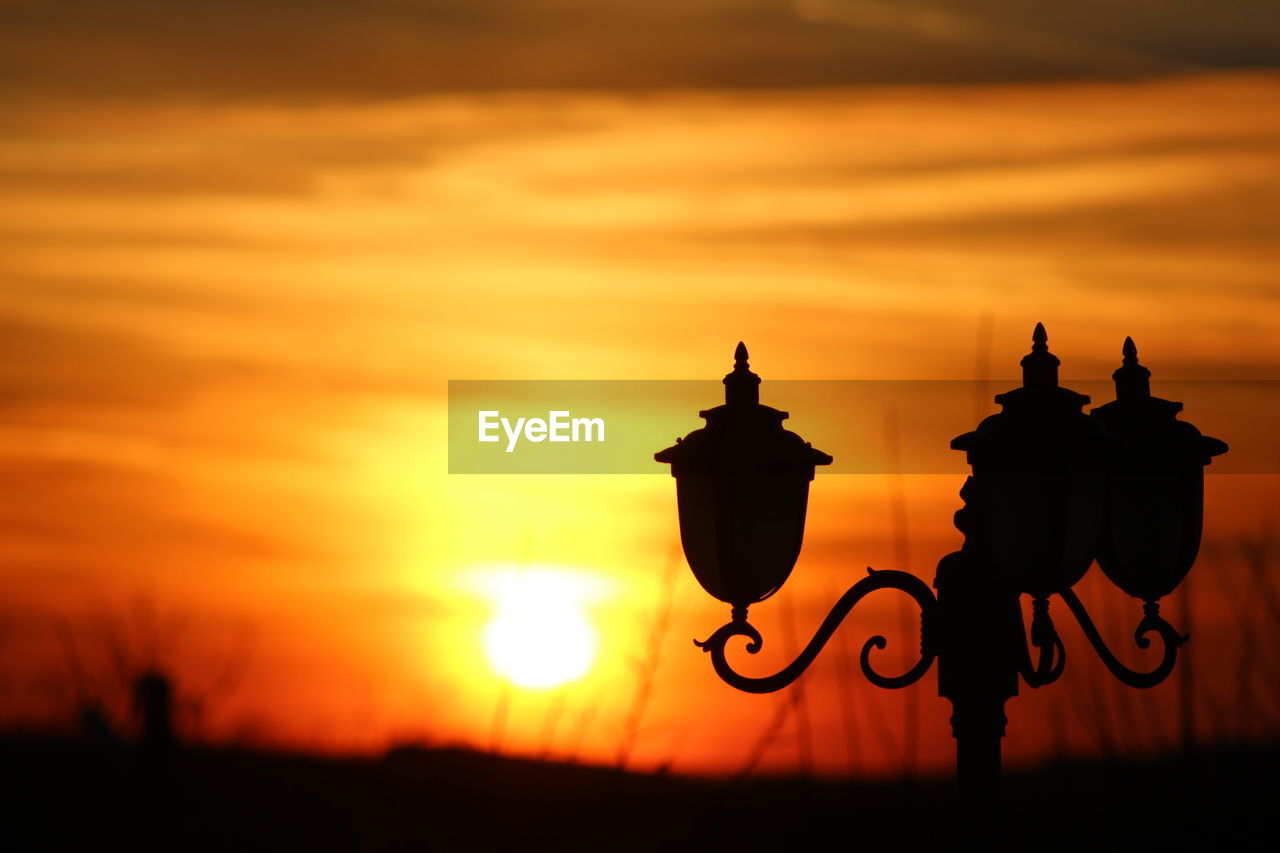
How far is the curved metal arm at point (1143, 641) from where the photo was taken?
17.9 ft

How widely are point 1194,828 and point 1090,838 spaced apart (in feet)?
2.04

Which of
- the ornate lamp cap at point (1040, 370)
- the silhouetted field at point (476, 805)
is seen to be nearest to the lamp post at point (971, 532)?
the ornate lamp cap at point (1040, 370)

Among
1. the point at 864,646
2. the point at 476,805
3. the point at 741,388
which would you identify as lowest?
the point at 476,805

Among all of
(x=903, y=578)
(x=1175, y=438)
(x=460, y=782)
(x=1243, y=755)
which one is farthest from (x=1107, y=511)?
(x=460, y=782)

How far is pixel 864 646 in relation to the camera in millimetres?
5086

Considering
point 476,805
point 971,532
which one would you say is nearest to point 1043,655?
point 971,532

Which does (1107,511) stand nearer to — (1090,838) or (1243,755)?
(1243,755)

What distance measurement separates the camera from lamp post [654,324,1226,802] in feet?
15.9

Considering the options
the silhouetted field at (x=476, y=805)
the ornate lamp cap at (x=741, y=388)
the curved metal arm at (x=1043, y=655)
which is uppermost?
the ornate lamp cap at (x=741, y=388)

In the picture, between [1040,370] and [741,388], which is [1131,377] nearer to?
[1040,370]

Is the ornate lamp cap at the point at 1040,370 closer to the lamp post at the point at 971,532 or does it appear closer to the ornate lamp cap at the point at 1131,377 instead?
the lamp post at the point at 971,532

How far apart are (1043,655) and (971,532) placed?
472 mm

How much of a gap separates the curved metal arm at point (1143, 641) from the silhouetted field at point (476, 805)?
1764 millimetres

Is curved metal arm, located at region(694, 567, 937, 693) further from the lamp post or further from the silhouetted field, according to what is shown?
the silhouetted field
